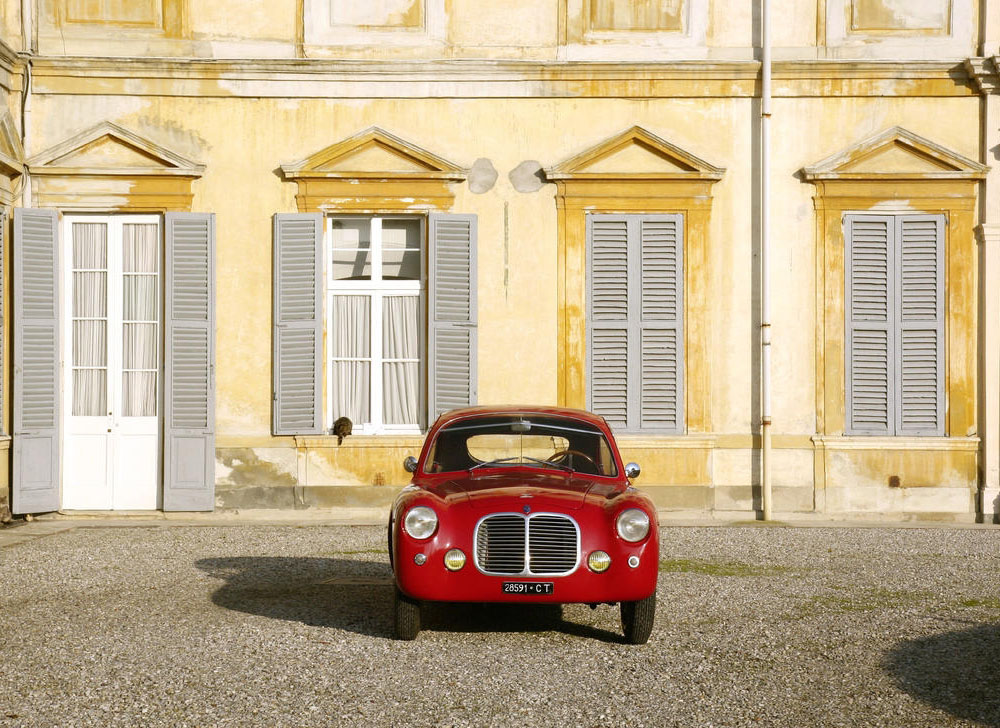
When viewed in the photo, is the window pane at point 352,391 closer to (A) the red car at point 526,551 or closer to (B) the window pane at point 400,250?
(B) the window pane at point 400,250

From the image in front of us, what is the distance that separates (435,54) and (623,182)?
229cm

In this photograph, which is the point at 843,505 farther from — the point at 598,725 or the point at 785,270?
the point at 598,725

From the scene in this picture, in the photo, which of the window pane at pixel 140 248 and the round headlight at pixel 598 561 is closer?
the round headlight at pixel 598 561

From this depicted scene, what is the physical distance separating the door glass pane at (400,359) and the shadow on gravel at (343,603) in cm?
340

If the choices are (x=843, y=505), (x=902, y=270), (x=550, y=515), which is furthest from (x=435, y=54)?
(x=550, y=515)

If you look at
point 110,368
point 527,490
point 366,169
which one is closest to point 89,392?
point 110,368

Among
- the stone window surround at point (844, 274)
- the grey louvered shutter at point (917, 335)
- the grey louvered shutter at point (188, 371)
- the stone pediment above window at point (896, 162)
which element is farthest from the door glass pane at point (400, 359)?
the grey louvered shutter at point (917, 335)

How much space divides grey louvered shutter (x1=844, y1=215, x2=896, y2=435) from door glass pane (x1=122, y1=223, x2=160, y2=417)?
273 inches

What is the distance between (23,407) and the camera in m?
12.2

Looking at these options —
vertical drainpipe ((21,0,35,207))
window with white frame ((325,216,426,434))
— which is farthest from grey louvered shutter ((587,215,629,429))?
vertical drainpipe ((21,0,35,207))

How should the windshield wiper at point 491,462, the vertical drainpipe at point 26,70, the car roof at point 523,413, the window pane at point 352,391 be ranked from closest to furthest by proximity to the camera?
the windshield wiper at point 491,462 < the car roof at point 523,413 < the vertical drainpipe at point 26,70 < the window pane at point 352,391

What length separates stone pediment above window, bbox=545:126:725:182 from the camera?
1260cm

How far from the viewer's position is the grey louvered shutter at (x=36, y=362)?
12188 mm

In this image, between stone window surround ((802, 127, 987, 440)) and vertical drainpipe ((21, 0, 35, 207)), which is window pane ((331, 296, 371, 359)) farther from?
stone window surround ((802, 127, 987, 440))
